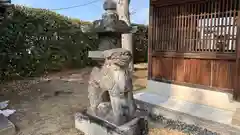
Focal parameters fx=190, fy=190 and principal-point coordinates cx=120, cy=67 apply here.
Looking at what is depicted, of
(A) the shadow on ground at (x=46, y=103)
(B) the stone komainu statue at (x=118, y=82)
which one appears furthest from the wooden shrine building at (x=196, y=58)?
(A) the shadow on ground at (x=46, y=103)

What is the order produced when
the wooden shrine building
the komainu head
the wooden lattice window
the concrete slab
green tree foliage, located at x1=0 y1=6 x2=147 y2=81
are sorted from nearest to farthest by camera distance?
the komainu head → the concrete slab → the wooden shrine building → the wooden lattice window → green tree foliage, located at x1=0 y1=6 x2=147 y2=81

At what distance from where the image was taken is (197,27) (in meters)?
3.95

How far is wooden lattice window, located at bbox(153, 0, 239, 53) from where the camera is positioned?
11.6 ft

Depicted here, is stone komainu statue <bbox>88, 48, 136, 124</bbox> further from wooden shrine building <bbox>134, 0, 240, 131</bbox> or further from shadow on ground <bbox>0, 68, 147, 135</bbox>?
wooden shrine building <bbox>134, 0, 240, 131</bbox>

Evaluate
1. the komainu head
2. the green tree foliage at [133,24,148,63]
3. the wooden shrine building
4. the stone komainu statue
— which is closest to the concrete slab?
the wooden shrine building

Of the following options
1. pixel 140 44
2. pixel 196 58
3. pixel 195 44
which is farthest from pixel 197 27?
pixel 140 44

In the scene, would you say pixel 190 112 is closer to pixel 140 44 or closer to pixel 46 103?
pixel 46 103

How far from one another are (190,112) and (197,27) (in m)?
1.78

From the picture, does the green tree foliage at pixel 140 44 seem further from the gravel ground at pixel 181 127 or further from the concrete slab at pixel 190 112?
the gravel ground at pixel 181 127

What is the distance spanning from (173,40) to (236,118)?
212 centimetres

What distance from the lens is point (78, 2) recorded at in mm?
15945

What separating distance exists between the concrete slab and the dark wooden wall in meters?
0.47

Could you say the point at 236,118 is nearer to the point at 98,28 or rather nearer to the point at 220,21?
the point at 220,21

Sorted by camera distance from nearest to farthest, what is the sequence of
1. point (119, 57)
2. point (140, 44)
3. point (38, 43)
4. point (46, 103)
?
point (119, 57) → point (46, 103) → point (38, 43) → point (140, 44)
